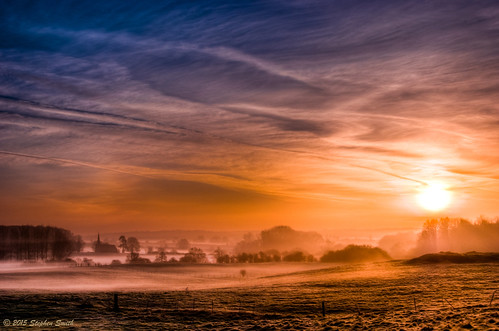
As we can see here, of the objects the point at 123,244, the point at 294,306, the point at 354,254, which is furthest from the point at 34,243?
the point at 294,306

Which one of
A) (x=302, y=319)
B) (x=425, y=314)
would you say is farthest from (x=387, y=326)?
(x=302, y=319)

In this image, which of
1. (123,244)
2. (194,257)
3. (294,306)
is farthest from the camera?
(123,244)

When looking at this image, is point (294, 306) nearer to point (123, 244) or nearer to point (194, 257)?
point (194, 257)

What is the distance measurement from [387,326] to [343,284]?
27892 mm

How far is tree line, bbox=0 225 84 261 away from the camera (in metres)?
158

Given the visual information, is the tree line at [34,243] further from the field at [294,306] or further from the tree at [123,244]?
the field at [294,306]

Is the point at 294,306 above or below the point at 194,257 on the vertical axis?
above

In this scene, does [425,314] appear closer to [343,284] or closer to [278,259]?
[343,284]

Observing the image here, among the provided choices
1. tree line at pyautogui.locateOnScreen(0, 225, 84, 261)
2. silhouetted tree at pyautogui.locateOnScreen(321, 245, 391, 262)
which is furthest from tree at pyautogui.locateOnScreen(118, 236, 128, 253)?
silhouetted tree at pyautogui.locateOnScreen(321, 245, 391, 262)

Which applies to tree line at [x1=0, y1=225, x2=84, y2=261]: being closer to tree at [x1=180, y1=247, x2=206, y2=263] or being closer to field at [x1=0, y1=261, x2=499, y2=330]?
tree at [x1=180, y1=247, x2=206, y2=263]

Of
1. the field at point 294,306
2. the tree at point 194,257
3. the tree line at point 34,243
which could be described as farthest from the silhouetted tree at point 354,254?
the tree line at point 34,243

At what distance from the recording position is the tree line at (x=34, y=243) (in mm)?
157500

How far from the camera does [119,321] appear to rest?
38.6 metres

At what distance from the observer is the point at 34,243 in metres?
163
